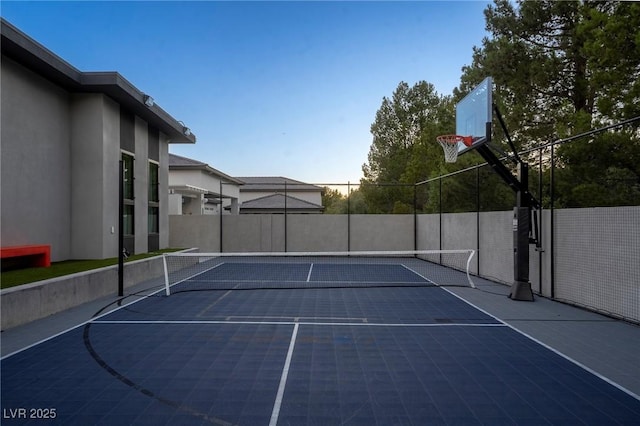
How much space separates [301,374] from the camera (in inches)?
199

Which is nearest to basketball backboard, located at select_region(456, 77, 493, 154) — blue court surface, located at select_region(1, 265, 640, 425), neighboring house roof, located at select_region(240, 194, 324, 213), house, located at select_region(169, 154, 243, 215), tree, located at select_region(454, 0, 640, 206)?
tree, located at select_region(454, 0, 640, 206)

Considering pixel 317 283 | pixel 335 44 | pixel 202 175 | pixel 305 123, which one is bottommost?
pixel 317 283

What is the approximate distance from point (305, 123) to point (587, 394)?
71.0ft

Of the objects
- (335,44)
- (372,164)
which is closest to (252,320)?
(335,44)

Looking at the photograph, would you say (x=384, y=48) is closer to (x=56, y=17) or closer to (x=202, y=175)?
(x=56, y=17)

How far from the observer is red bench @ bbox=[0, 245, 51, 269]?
9.51 meters

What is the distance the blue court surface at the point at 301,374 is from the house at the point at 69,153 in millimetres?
4869

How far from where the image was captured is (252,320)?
773 cm

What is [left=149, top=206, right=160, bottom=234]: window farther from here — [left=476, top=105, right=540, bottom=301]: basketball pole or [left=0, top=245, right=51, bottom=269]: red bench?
[left=476, top=105, right=540, bottom=301]: basketball pole

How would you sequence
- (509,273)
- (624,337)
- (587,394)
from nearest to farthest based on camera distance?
(587,394) → (624,337) → (509,273)

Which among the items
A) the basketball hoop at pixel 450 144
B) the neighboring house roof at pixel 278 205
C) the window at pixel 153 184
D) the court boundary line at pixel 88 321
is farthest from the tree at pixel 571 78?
the window at pixel 153 184

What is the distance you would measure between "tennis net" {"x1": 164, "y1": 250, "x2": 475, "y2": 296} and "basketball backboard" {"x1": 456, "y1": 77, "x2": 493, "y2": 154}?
319cm

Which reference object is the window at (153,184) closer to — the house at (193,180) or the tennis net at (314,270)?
the tennis net at (314,270)

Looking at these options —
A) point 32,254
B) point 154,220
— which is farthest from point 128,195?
point 32,254
